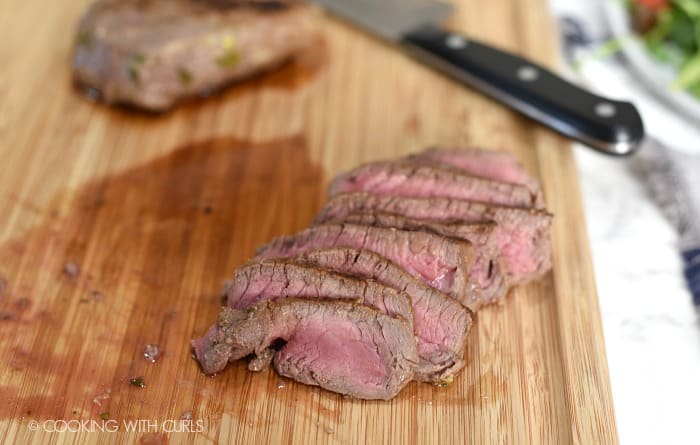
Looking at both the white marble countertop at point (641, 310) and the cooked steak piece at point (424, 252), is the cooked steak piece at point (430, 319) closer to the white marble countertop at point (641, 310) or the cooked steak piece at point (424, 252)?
the cooked steak piece at point (424, 252)

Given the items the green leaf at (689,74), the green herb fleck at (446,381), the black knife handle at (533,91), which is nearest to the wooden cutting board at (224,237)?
the green herb fleck at (446,381)

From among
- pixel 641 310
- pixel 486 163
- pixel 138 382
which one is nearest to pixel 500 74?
pixel 486 163

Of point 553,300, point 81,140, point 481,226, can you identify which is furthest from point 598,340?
point 81,140

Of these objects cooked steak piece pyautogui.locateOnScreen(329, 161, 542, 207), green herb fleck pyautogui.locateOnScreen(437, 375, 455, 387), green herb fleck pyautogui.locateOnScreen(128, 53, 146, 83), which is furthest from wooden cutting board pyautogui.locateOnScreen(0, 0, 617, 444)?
cooked steak piece pyautogui.locateOnScreen(329, 161, 542, 207)

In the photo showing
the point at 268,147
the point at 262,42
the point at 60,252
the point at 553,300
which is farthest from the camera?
the point at 262,42

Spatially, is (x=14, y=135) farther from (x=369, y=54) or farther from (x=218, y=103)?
(x=369, y=54)

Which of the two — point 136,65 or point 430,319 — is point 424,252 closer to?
point 430,319
